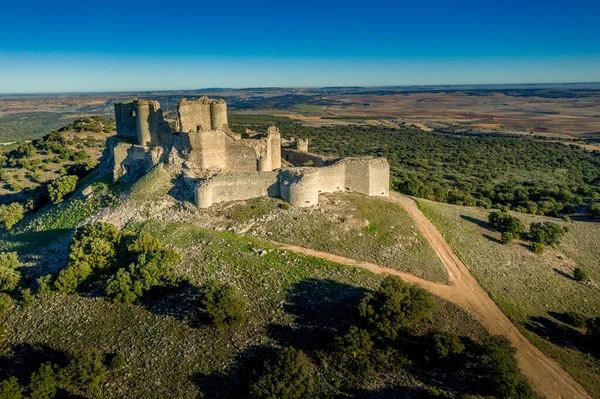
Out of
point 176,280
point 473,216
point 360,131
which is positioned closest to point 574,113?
point 360,131

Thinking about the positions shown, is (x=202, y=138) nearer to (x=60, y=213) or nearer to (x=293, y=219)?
(x=293, y=219)

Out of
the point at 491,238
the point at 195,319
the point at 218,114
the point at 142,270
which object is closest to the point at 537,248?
the point at 491,238

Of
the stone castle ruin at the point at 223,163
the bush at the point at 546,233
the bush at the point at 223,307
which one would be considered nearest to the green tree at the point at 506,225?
the bush at the point at 546,233

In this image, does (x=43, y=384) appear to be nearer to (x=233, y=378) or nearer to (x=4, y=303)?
(x=233, y=378)

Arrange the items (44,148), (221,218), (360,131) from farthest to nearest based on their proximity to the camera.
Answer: (360,131) < (44,148) < (221,218)

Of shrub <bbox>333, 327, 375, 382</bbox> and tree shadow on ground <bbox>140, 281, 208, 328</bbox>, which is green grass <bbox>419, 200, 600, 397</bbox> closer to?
shrub <bbox>333, 327, 375, 382</bbox>

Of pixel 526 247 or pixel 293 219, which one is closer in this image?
pixel 293 219

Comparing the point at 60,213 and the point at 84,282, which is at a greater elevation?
the point at 60,213
